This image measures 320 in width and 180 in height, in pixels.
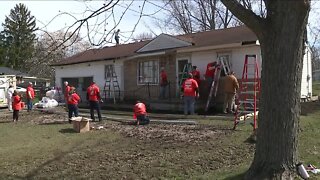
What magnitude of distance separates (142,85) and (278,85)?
62.3 ft

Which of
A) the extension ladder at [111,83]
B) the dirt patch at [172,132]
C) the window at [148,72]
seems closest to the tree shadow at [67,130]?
the dirt patch at [172,132]

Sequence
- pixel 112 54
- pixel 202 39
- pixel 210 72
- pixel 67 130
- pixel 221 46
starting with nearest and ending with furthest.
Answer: pixel 67 130, pixel 210 72, pixel 221 46, pixel 202 39, pixel 112 54

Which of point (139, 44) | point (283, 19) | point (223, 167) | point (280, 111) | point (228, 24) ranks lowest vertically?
point (223, 167)

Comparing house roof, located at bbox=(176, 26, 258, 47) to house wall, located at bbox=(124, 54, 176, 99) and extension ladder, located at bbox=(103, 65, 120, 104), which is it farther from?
extension ladder, located at bbox=(103, 65, 120, 104)

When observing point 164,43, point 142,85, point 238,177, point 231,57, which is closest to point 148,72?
point 142,85

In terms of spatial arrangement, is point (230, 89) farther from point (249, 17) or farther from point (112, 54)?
point (112, 54)

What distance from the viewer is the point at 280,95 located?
6.28 metres

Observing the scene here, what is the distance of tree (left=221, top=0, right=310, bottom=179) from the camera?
6156 mm

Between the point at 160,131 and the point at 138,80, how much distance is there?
1255 centimetres

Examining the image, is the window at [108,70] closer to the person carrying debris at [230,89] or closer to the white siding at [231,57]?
the white siding at [231,57]

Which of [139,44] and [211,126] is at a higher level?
[139,44]

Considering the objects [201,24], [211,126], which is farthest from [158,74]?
[201,24]

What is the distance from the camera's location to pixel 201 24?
44.8 m

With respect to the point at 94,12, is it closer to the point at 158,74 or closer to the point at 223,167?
the point at 223,167
